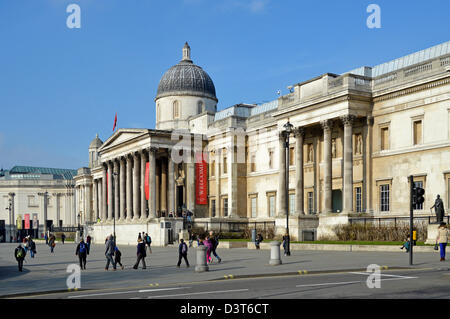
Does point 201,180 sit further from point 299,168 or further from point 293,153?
point 299,168

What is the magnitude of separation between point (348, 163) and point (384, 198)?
3.91 metres

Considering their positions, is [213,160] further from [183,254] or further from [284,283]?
[284,283]

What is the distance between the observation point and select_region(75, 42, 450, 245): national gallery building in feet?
144

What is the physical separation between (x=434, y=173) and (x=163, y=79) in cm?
4460

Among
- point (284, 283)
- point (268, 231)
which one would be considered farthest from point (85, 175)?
point (284, 283)

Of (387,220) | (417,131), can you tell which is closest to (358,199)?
(387,220)

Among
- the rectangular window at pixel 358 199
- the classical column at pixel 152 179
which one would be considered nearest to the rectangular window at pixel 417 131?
the rectangular window at pixel 358 199

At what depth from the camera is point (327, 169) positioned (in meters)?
48.8

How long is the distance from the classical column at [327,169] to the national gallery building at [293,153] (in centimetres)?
Result: 8

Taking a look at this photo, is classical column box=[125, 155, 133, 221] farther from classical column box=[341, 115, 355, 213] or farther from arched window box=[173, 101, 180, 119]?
classical column box=[341, 115, 355, 213]

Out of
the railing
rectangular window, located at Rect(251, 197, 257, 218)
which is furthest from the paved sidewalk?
rectangular window, located at Rect(251, 197, 257, 218)

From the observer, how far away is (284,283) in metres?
19.7

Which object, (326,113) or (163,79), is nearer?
(326,113)

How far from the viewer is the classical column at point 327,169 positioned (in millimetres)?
48562
